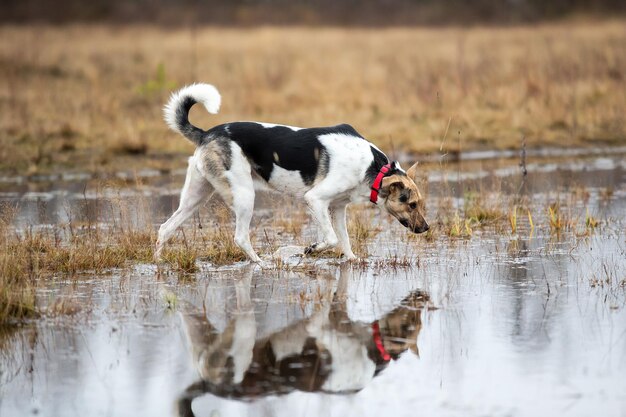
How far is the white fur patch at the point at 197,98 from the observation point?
9.17 m

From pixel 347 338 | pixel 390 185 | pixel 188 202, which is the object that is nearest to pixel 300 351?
pixel 347 338

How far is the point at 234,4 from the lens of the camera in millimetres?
43500

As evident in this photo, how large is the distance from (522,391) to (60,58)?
75.1 feet

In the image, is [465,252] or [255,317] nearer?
[255,317]

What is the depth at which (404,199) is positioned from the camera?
9.16 m

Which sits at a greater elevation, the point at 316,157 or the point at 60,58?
the point at 60,58

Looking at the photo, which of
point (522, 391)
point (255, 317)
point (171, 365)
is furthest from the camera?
point (255, 317)

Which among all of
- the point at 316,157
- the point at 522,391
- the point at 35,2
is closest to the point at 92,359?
the point at 522,391

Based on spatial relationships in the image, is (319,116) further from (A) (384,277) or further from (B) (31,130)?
(A) (384,277)

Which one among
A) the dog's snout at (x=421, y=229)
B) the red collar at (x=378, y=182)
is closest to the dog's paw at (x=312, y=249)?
the red collar at (x=378, y=182)

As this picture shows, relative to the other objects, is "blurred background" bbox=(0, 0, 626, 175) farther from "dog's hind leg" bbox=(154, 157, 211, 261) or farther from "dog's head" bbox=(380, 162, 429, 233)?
"dog's hind leg" bbox=(154, 157, 211, 261)

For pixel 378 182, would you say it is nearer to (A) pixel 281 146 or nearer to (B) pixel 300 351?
(A) pixel 281 146

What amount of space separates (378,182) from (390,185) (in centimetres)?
12

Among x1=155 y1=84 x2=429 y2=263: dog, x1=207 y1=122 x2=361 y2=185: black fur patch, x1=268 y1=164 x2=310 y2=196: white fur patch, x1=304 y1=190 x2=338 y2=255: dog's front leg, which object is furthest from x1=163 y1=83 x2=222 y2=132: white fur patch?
x1=304 y1=190 x2=338 y2=255: dog's front leg
